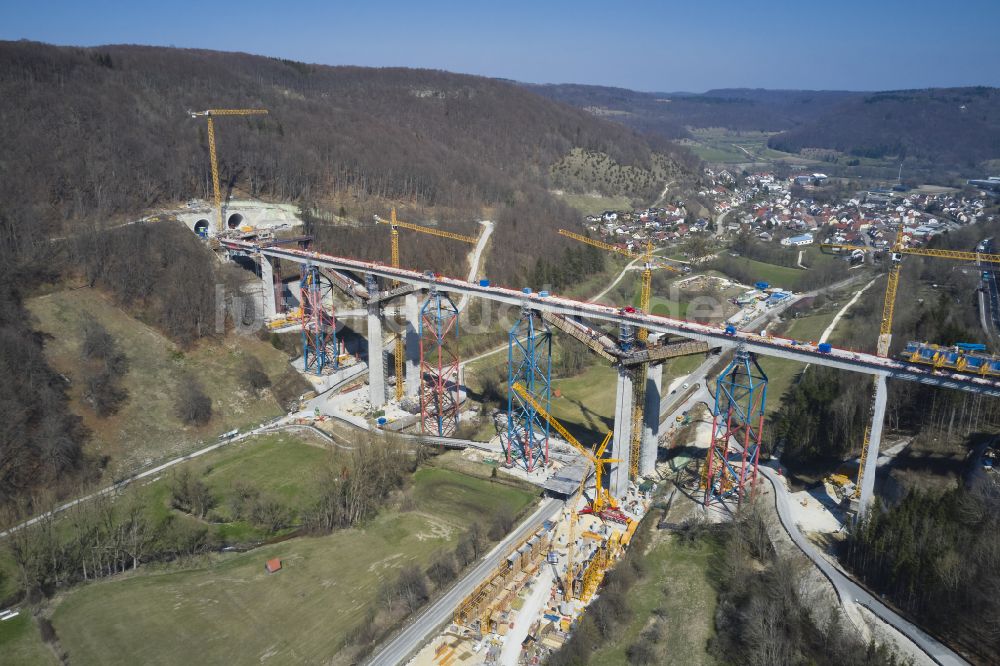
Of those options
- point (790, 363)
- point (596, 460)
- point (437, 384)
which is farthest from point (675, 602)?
point (790, 363)

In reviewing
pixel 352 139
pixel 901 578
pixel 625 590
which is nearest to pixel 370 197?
pixel 352 139

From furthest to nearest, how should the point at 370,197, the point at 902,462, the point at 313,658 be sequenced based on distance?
the point at 370,197
the point at 902,462
the point at 313,658

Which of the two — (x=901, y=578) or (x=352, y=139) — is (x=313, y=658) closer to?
(x=901, y=578)

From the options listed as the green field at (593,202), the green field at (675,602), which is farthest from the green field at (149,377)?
the green field at (593,202)

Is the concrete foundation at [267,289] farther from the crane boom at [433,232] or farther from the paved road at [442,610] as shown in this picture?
the paved road at [442,610]

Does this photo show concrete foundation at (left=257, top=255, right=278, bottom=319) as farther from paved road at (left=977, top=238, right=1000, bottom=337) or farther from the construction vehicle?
paved road at (left=977, top=238, right=1000, bottom=337)
